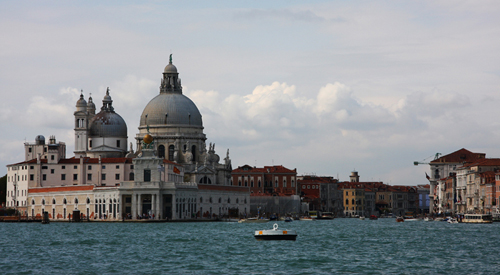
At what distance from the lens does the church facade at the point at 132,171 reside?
100 m

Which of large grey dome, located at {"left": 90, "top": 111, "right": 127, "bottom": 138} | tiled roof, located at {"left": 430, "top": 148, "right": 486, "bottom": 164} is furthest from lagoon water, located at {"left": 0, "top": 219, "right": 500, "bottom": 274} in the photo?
tiled roof, located at {"left": 430, "top": 148, "right": 486, "bottom": 164}

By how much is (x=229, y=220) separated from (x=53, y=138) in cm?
2618

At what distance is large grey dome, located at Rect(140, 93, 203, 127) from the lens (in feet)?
398

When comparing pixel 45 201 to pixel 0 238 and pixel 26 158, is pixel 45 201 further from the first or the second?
pixel 0 238

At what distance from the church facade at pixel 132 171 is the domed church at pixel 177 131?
0.44ft

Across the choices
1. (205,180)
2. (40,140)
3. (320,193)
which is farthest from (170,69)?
(320,193)

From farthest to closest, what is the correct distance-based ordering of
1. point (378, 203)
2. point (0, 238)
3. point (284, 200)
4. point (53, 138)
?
1. point (378, 203)
2. point (284, 200)
3. point (53, 138)
4. point (0, 238)

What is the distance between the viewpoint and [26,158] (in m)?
120

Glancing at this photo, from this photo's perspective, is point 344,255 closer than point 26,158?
Yes

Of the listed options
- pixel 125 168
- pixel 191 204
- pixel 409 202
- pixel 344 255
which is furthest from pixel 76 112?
pixel 409 202

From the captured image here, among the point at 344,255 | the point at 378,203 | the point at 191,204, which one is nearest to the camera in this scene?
the point at 344,255

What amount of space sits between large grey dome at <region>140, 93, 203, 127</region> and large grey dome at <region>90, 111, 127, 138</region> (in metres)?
2.98

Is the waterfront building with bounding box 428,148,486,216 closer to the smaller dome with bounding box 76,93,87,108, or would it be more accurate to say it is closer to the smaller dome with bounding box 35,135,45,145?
the smaller dome with bounding box 76,93,87,108

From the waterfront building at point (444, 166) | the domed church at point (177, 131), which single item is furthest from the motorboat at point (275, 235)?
the waterfront building at point (444, 166)
